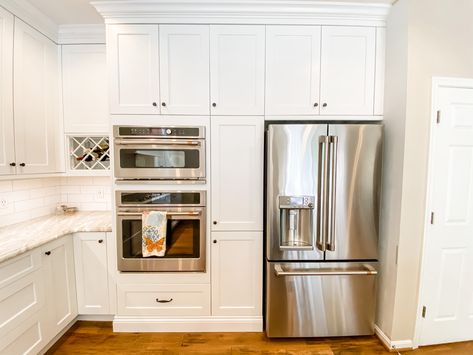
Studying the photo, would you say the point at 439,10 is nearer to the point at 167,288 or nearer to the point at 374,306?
the point at 374,306

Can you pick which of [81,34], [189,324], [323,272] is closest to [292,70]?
[323,272]

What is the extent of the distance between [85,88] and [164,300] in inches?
83.8

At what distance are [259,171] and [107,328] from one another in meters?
1.99

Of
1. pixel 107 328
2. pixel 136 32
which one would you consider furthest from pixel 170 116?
pixel 107 328

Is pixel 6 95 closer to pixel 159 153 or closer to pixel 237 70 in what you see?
pixel 159 153

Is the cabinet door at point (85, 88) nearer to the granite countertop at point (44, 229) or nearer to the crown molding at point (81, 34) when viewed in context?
the crown molding at point (81, 34)

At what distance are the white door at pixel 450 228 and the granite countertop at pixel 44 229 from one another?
269cm

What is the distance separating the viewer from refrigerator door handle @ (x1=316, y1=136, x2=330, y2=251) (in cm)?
188

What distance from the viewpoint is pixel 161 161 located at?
6.68ft

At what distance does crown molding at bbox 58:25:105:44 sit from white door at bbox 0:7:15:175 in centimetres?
47

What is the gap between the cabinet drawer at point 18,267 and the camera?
4.90 ft

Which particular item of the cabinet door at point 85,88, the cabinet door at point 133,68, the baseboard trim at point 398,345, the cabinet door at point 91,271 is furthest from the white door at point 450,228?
the cabinet door at point 85,88

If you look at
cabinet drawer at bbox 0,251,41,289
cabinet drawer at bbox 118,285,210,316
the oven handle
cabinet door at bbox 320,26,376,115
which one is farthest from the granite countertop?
cabinet door at bbox 320,26,376,115

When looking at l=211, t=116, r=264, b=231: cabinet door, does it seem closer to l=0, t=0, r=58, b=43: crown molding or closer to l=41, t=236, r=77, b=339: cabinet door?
l=41, t=236, r=77, b=339: cabinet door
